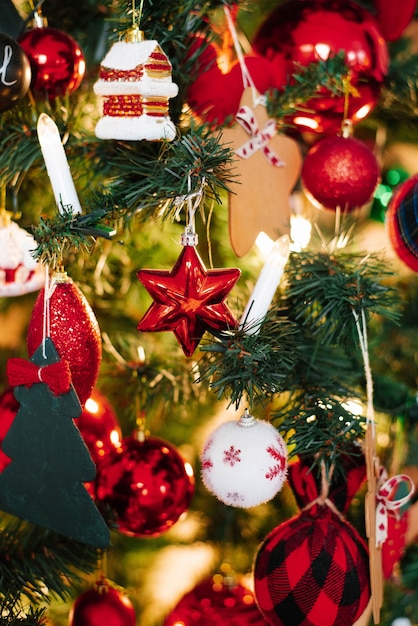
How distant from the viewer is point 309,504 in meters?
0.62

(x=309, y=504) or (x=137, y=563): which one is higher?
(x=309, y=504)

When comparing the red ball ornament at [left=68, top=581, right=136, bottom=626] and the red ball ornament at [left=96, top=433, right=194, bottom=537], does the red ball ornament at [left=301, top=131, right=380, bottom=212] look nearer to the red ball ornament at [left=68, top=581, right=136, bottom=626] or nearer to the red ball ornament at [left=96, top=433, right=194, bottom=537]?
the red ball ornament at [left=96, top=433, right=194, bottom=537]

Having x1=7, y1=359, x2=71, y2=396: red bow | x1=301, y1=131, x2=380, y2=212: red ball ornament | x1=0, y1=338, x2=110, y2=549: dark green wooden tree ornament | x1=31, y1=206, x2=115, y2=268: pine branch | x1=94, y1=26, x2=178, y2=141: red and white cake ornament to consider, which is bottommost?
x1=0, y1=338, x2=110, y2=549: dark green wooden tree ornament

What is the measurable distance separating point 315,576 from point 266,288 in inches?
9.5

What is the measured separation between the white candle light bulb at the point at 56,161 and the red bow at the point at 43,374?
0.13m

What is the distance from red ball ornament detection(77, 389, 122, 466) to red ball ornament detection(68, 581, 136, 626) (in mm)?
143

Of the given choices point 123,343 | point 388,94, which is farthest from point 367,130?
point 123,343

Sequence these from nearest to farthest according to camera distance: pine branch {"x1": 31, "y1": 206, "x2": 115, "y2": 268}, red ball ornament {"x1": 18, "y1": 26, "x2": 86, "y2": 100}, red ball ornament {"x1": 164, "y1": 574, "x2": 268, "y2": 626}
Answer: pine branch {"x1": 31, "y1": 206, "x2": 115, "y2": 268}, red ball ornament {"x1": 18, "y1": 26, "x2": 86, "y2": 100}, red ball ornament {"x1": 164, "y1": 574, "x2": 268, "y2": 626}

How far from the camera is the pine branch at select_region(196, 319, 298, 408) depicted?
0.54 meters

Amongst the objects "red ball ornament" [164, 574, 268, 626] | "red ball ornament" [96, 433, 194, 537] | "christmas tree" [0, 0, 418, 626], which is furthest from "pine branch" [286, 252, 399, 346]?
"red ball ornament" [164, 574, 268, 626]

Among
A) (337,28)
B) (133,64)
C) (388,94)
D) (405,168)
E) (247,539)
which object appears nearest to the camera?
(133,64)

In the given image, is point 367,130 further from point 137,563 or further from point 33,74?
point 137,563

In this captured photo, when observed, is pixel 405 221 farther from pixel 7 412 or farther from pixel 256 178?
pixel 7 412

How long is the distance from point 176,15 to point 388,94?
31 centimetres
